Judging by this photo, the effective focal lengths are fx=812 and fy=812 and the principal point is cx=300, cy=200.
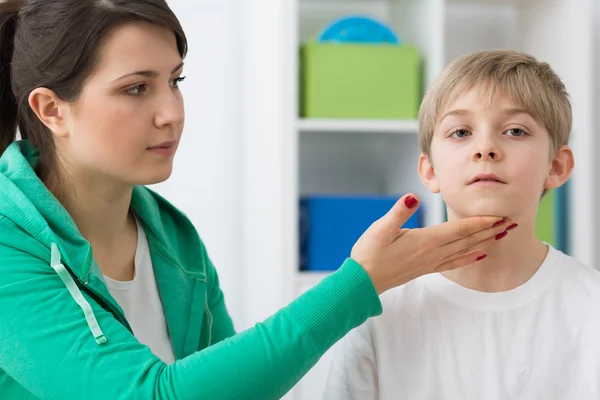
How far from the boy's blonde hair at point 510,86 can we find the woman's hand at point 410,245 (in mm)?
197

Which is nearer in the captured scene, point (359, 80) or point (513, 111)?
point (513, 111)

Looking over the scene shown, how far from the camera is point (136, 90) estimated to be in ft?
4.37

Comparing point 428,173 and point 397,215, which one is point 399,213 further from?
point 428,173

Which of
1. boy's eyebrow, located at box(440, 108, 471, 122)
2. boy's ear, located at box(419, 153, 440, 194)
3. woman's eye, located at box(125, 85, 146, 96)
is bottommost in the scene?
boy's ear, located at box(419, 153, 440, 194)

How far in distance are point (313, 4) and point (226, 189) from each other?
0.64 metres

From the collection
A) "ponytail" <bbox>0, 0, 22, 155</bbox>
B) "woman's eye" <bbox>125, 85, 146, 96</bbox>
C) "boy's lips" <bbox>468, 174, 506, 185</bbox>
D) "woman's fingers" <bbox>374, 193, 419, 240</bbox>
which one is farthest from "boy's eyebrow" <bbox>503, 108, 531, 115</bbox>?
"ponytail" <bbox>0, 0, 22, 155</bbox>

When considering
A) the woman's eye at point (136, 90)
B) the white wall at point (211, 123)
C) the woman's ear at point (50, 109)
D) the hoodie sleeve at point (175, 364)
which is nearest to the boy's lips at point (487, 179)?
the hoodie sleeve at point (175, 364)

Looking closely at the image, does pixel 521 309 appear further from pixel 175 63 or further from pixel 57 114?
pixel 57 114

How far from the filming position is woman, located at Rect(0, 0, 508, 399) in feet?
3.76

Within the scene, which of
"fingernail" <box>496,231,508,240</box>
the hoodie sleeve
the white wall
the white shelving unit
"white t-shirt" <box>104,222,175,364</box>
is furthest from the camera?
the white wall

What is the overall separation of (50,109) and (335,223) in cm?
108

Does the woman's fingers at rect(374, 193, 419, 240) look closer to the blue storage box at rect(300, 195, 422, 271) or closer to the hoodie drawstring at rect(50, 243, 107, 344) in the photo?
the hoodie drawstring at rect(50, 243, 107, 344)

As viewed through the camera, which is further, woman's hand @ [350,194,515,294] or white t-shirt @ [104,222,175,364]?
white t-shirt @ [104,222,175,364]

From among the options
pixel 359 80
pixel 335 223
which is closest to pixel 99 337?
pixel 335 223
